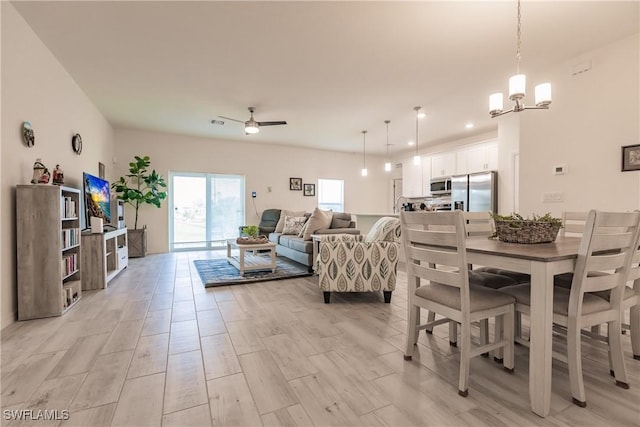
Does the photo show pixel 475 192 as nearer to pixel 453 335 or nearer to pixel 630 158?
pixel 630 158

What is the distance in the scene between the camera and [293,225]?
5.56 meters

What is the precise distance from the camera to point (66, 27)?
2.67 meters

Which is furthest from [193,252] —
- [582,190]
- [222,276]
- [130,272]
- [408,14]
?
[582,190]

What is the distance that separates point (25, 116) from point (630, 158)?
5720 mm

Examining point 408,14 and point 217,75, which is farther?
point 217,75

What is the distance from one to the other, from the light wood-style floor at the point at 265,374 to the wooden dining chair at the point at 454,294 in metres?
0.19

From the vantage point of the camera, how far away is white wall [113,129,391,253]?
6230 millimetres

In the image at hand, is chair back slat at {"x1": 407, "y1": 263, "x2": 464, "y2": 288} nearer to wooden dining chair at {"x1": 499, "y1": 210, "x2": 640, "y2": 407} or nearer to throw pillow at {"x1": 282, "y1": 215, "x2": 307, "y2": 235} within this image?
wooden dining chair at {"x1": 499, "y1": 210, "x2": 640, "y2": 407}

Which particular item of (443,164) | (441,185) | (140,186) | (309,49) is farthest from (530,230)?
(140,186)

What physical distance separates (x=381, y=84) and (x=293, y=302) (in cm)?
301

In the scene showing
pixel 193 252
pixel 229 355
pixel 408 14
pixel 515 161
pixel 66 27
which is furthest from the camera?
pixel 193 252

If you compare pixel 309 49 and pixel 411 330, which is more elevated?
pixel 309 49

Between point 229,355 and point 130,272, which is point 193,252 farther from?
point 229,355

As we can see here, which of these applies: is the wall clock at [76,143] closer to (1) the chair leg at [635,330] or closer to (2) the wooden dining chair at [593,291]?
(2) the wooden dining chair at [593,291]
